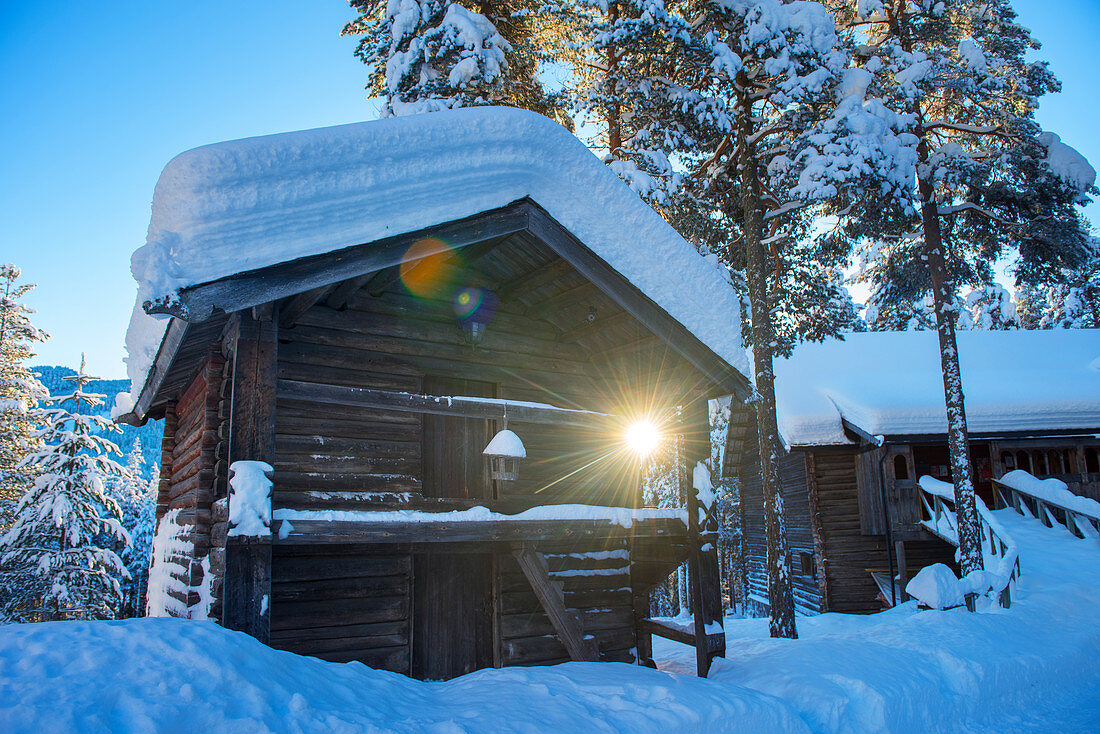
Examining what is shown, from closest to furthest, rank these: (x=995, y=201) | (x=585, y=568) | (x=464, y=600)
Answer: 1. (x=464, y=600)
2. (x=585, y=568)
3. (x=995, y=201)

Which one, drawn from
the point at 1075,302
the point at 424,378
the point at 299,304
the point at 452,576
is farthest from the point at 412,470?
the point at 1075,302

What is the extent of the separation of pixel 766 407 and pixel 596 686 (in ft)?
29.2

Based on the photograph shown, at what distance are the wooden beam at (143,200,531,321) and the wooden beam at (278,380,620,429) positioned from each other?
2.77 feet

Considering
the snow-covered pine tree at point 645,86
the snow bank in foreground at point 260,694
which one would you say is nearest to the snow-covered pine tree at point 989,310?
the snow-covered pine tree at point 645,86

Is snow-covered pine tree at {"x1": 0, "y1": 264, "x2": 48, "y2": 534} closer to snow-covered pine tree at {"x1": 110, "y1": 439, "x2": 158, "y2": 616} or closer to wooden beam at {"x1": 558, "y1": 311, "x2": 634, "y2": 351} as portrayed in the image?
snow-covered pine tree at {"x1": 110, "y1": 439, "x2": 158, "y2": 616}

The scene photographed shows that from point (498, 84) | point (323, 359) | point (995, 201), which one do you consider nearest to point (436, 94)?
point (498, 84)

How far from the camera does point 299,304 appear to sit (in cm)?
584

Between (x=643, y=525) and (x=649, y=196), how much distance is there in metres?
8.39

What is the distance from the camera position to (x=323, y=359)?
686 centimetres

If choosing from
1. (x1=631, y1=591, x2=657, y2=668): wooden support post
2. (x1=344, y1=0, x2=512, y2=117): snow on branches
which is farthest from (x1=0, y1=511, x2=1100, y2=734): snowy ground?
(x1=344, y1=0, x2=512, y2=117): snow on branches

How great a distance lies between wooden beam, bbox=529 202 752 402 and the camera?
6.23 m

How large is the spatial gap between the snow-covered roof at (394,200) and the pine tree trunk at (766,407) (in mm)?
6171

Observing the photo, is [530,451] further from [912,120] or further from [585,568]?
[912,120]

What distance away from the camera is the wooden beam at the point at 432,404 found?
541 centimetres
